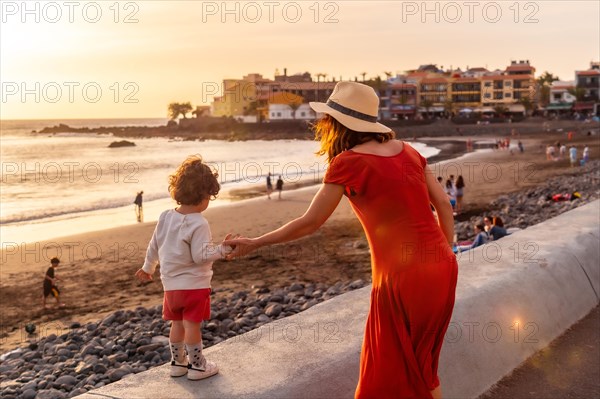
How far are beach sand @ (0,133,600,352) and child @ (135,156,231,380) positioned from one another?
6.89m

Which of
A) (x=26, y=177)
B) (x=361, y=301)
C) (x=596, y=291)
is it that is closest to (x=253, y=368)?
(x=361, y=301)

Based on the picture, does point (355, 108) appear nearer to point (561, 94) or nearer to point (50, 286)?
point (50, 286)

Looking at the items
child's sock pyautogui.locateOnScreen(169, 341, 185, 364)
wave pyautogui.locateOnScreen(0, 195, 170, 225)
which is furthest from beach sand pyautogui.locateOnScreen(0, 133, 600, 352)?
child's sock pyautogui.locateOnScreen(169, 341, 185, 364)

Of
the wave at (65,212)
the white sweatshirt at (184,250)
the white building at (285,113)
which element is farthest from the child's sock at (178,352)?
the white building at (285,113)

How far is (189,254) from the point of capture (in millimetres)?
3381

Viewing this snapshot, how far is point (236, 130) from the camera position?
436 feet

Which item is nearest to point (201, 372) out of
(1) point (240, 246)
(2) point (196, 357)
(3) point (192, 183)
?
(2) point (196, 357)

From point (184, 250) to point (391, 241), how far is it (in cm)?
126

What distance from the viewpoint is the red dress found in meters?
2.55

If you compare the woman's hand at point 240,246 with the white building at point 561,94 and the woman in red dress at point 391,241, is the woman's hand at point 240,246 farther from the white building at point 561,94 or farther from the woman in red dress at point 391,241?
the white building at point 561,94

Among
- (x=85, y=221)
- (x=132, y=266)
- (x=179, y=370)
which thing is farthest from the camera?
(x=85, y=221)

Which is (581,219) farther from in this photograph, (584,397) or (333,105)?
(333,105)

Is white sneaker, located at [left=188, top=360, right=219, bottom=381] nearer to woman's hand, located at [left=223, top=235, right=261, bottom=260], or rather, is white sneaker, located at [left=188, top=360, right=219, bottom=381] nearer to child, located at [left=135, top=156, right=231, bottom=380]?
child, located at [left=135, top=156, right=231, bottom=380]

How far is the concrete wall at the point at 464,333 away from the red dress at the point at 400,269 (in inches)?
33.4
